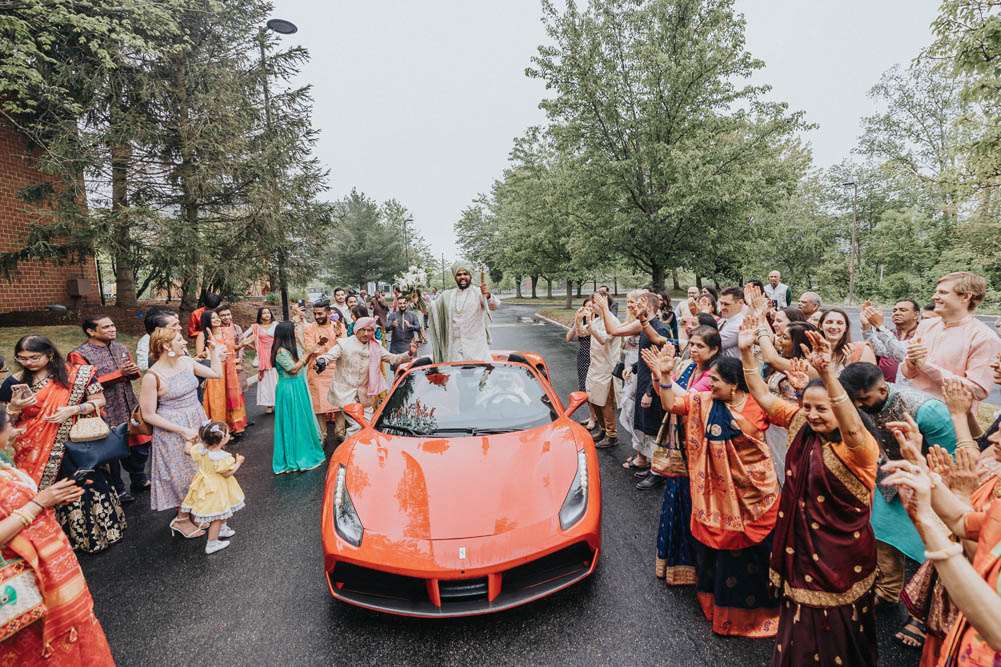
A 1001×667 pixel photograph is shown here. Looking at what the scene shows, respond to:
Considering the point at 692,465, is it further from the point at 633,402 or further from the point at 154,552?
the point at 154,552

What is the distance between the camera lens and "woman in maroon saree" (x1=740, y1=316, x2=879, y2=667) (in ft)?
5.83

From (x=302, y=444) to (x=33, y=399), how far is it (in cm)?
239

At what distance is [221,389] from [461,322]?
3310 millimetres

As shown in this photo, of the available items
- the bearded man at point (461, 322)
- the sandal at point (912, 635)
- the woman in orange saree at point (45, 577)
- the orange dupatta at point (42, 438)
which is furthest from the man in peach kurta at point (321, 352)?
the sandal at point (912, 635)

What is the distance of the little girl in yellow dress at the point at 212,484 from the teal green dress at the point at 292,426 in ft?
4.46

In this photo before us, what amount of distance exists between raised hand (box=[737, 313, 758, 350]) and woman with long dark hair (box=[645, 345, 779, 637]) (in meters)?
0.13

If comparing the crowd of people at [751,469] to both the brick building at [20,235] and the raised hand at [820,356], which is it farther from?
the brick building at [20,235]

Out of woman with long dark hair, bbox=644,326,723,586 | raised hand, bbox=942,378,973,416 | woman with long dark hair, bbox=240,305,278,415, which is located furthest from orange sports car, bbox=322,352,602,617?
woman with long dark hair, bbox=240,305,278,415

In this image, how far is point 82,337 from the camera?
987 cm

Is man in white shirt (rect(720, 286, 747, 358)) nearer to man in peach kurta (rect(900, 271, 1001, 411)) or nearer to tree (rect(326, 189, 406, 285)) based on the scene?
man in peach kurta (rect(900, 271, 1001, 411))

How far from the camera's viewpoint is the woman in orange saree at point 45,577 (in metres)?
1.66

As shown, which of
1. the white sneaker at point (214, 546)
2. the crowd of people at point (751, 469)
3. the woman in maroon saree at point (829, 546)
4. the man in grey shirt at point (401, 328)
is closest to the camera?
the crowd of people at point (751, 469)

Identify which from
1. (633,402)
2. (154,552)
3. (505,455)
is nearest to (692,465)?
(505,455)

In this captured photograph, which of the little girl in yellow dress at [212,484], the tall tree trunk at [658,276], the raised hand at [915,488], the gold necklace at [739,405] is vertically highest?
the tall tree trunk at [658,276]
